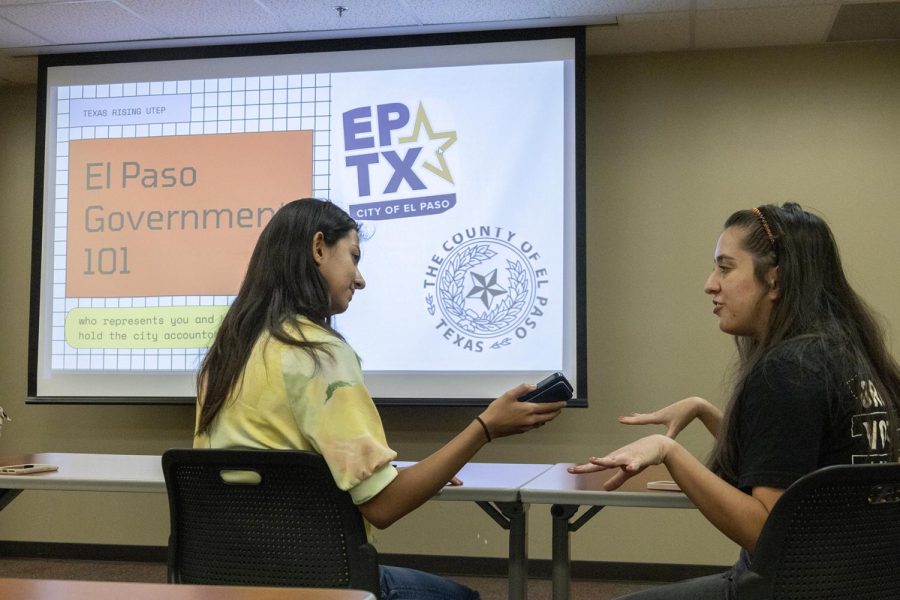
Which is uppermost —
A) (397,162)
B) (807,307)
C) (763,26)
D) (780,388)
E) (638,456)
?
(763,26)

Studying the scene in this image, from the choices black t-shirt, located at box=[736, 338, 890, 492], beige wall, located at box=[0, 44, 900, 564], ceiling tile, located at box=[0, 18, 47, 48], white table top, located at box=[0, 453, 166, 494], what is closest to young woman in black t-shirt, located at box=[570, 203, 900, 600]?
black t-shirt, located at box=[736, 338, 890, 492]

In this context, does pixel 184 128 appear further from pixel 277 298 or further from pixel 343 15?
pixel 277 298

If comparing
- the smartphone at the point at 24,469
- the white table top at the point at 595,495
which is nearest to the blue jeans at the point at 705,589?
the white table top at the point at 595,495

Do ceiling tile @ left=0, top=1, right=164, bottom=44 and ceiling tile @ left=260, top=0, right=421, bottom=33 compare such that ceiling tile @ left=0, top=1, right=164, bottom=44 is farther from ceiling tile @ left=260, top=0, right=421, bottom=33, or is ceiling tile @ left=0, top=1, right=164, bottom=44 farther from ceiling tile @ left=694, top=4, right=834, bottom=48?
ceiling tile @ left=694, top=4, right=834, bottom=48

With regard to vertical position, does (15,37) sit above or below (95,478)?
above

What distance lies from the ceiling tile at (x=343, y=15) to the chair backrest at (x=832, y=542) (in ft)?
9.33

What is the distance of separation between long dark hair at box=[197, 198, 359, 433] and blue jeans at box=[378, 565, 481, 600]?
417 millimetres

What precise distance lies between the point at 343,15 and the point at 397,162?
0.65 m

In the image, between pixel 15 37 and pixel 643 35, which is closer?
pixel 643 35

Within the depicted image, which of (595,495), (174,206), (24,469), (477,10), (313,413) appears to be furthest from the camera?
(174,206)

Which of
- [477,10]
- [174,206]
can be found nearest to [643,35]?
[477,10]

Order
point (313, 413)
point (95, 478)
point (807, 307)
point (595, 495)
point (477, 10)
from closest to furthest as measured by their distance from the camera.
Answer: point (313, 413), point (807, 307), point (595, 495), point (95, 478), point (477, 10)

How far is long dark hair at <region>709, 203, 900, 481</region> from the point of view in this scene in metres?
1.59

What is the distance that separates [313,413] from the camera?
1525mm
